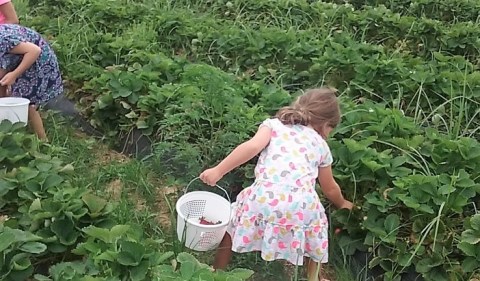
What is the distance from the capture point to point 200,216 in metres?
3.53

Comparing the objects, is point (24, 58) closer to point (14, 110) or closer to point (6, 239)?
point (14, 110)

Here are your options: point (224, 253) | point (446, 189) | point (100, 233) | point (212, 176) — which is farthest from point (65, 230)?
point (446, 189)

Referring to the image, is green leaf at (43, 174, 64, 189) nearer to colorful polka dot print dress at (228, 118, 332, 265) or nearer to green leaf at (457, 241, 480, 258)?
colorful polka dot print dress at (228, 118, 332, 265)

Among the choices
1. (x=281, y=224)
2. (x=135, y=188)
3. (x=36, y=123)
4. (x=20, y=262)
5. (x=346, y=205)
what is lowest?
(x=135, y=188)

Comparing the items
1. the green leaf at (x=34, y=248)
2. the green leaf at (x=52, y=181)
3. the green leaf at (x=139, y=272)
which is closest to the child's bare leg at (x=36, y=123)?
the green leaf at (x=52, y=181)

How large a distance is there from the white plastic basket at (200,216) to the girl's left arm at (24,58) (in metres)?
1.46

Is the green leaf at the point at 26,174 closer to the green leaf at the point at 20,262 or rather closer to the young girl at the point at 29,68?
the green leaf at the point at 20,262

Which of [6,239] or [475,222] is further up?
[6,239]

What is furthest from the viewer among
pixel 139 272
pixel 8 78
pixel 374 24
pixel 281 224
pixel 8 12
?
pixel 374 24

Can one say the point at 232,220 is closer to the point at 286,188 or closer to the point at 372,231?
the point at 286,188

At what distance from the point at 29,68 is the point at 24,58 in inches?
8.2

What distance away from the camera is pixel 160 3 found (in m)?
7.45

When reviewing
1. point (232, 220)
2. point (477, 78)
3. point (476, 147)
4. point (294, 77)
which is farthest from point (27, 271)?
point (477, 78)

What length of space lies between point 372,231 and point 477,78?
2.02 metres
